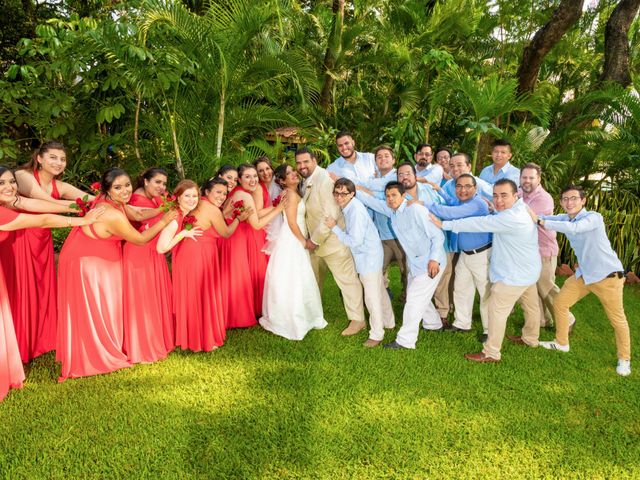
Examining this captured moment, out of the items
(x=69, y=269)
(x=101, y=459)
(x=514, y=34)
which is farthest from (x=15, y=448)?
(x=514, y=34)

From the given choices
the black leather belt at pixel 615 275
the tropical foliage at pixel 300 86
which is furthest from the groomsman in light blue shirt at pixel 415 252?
the tropical foliage at pixel 300 86

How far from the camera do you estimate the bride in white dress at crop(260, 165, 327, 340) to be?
5.06 m

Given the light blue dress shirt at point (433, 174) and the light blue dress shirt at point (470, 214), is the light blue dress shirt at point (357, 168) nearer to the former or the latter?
the light blue dress shirt at point (433, 174)

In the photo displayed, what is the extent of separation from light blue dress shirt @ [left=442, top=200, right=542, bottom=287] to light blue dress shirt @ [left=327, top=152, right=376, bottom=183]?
2.03 metres

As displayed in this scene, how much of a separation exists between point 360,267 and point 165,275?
2.06 m

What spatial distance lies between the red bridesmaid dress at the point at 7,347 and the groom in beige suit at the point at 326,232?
2.80m

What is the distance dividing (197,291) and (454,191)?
10.9 feet

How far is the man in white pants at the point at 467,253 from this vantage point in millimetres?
4852

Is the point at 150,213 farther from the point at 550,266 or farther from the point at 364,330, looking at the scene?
the point at 550,266

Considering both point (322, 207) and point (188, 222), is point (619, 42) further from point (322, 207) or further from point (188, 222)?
point (188, 222)

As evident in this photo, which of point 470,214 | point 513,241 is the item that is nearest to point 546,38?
point 470,214

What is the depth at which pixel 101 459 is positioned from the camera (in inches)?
123

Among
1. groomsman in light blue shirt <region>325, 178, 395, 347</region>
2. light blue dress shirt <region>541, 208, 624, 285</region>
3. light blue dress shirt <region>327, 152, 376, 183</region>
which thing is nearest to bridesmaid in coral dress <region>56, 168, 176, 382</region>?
groomsman in light blue shirt <region>325, 178, 395, 347</region>

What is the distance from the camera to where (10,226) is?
355 cm
